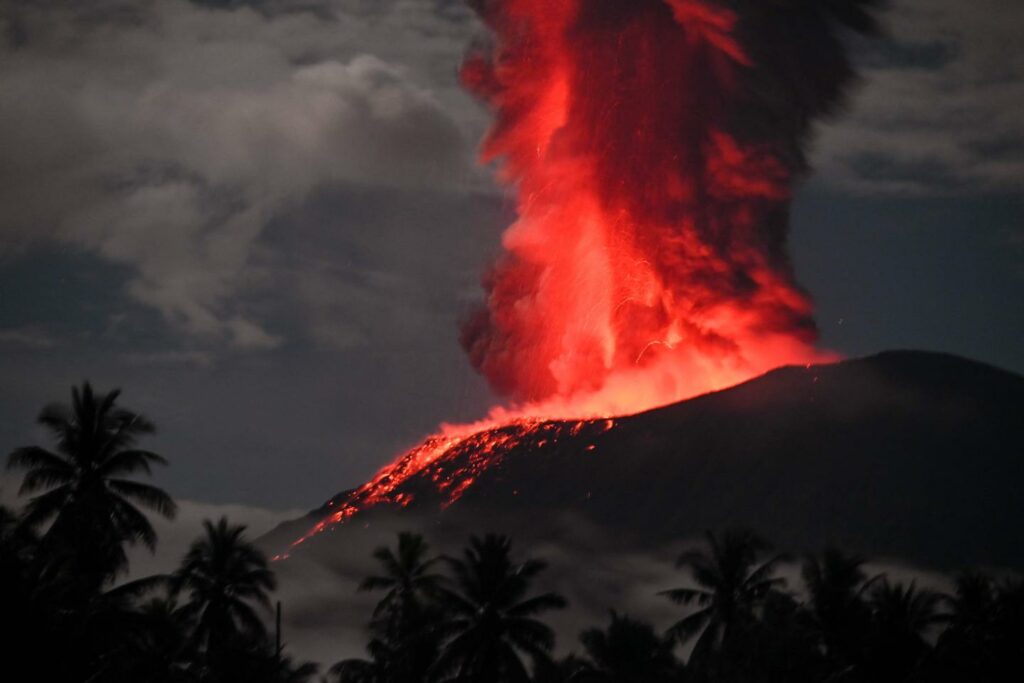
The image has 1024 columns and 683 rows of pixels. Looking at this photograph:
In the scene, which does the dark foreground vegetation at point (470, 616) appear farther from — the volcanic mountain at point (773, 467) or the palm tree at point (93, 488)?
the volcanic mountain at point (773, 467)

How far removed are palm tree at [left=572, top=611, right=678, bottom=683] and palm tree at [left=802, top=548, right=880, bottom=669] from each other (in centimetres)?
632

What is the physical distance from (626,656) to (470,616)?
6774 millimetres

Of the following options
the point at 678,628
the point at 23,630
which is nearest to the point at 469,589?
the point at 678,628

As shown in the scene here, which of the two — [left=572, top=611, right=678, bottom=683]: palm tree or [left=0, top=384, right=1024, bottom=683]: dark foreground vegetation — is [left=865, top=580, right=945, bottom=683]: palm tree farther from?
[left=572, top=611, right=678, bottom=683]: palm tree

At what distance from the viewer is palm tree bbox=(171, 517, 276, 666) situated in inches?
2186

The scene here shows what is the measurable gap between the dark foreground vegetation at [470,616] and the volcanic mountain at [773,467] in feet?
183

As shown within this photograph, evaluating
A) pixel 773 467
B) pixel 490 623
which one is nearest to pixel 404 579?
pixel 490 623

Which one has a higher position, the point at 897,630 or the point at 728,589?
the point at 728,589

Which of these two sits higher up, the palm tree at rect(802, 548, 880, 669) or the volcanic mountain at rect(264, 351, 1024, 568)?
the volcanic mountain at rect(264, 351, 1024, 568)

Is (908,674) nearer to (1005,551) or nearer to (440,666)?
(440,666)

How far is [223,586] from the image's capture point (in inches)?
2235

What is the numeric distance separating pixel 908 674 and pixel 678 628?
38.1 ft

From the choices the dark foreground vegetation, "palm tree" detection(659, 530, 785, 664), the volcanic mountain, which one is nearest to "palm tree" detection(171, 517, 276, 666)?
the dark foreground vegetation

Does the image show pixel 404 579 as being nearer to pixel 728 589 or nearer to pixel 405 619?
pixel 405 619
